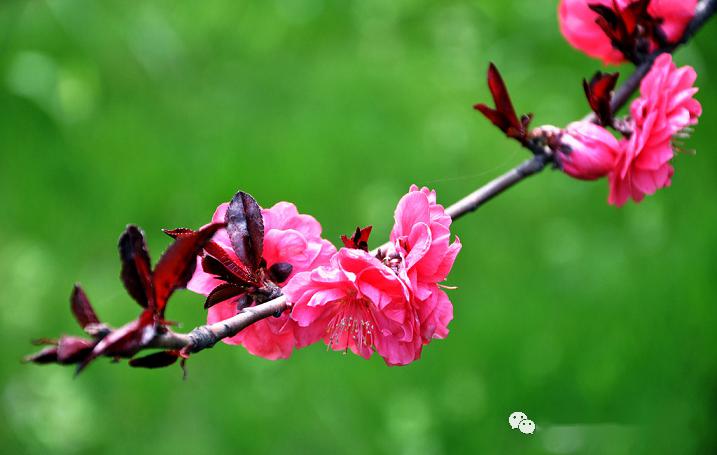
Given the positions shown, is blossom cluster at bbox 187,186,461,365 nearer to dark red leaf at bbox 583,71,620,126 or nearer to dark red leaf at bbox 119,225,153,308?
dark red leaf at bbox 119,225,153,308

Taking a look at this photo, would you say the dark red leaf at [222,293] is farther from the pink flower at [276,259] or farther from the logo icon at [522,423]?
the logo icon at [522,423]

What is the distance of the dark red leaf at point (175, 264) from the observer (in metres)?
0.59

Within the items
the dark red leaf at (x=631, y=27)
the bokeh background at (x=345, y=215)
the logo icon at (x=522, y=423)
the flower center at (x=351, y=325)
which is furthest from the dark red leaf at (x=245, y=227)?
the bokeh background at (x=345, y=215)

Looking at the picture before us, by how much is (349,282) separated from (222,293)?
109mm

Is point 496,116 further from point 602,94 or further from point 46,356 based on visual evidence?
point 46,356

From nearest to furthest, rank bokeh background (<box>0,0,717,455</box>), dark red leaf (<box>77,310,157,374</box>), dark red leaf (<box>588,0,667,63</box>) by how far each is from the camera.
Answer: dark red leaf (<box>77,310,157,374</box>), dark red leaf (<box>588,0,667,63</box>), bokeh background (<box>0,0,717,455</box>)

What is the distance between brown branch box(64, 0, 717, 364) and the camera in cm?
60

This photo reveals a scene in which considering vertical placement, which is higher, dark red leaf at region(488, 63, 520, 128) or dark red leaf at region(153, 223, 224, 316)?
dark red leaf at region(488, 63, 520, 128)

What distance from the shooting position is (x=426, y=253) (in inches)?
28.6

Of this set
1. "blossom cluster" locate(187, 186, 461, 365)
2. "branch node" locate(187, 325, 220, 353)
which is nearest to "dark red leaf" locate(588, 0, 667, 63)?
"blossom cluster" locate(187, 186, 461, 365)

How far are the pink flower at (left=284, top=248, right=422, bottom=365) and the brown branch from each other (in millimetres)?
22

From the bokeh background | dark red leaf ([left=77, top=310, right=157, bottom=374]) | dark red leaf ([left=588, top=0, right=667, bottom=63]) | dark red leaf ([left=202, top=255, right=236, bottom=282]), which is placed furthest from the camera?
the bokeh background

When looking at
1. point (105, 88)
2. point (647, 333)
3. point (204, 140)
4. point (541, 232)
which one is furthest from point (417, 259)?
point (105, 88)

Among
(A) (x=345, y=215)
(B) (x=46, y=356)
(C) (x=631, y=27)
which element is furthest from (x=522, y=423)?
(A) (x=345, y=215)
